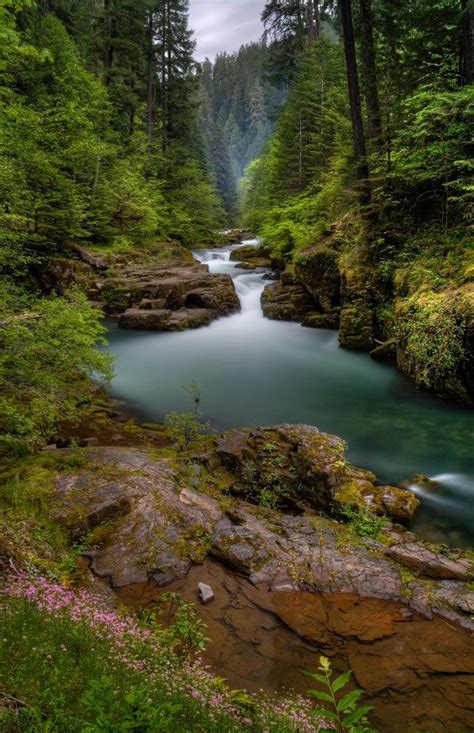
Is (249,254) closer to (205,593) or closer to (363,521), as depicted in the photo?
(363,521)

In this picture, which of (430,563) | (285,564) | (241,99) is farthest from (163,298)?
(241,99)

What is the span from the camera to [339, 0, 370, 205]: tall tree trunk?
12.6 metres

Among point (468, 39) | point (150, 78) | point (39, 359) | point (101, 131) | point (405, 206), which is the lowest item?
point (39, 359)

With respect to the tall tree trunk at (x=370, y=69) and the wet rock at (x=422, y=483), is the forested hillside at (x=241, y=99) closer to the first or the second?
the tall tree trunk at (x=370, y=69)

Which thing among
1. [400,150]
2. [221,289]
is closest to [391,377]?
[400,150]

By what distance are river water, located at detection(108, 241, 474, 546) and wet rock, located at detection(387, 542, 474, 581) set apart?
926 mm

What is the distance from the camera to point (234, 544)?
182 inches

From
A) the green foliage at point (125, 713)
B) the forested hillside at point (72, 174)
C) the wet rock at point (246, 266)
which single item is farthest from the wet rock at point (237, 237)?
the green foliage at point (125, 713)

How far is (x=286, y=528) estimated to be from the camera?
5152 millimetres

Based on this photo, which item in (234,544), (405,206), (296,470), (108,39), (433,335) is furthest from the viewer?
(108,39)

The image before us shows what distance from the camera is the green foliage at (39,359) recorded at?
15.2 feet

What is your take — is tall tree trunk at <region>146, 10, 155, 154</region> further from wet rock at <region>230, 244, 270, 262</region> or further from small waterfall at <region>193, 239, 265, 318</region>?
wet rock at <region>230, 244, 270, 262</region>

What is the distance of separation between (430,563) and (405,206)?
38.0ft

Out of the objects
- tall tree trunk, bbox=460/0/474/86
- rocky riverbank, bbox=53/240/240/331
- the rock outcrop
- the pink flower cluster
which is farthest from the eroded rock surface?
the rock outcrop
